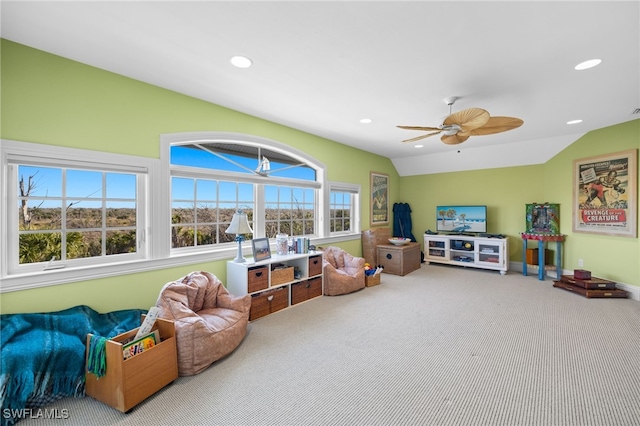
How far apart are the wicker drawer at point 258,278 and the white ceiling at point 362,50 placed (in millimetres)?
1962

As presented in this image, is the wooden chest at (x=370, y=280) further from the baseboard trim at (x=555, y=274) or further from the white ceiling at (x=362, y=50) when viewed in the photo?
the baseboard trim at (x=555, y=274)

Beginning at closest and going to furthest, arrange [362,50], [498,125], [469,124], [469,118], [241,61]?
[362,50], [241,61], [469,118], [469,124], [498,125]

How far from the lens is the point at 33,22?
6.16ft

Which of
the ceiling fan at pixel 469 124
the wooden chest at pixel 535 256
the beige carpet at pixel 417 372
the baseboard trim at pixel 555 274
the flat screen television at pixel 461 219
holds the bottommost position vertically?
the beige carpet at pixel 417 372

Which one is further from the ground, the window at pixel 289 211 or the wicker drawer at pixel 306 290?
the window at pixel 289 211

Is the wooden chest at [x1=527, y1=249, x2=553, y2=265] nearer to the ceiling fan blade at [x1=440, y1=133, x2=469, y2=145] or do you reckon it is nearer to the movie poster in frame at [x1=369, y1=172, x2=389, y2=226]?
the movie poster in frame at [x1=369, y1=172, x2=389, y2=226]

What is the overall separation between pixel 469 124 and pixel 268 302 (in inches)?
116

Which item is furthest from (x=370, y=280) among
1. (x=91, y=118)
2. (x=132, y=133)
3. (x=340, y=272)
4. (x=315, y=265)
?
(x=91, y=118)

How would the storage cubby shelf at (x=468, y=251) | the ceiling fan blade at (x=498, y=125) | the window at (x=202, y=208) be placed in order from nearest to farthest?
the ceiling fan blade at (x=498, y=125) → the window at (x=202, y=208) → the storage cubby shelf at (x=468, y=251)

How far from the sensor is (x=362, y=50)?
2.20 metres

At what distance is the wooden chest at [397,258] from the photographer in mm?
5375

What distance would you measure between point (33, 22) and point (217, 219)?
225 cm

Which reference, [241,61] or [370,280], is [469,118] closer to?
[241,61]

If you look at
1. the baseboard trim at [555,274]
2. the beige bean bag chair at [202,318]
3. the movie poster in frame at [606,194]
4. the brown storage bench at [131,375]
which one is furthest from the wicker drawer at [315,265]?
the movie poster in frame at [606,194]
